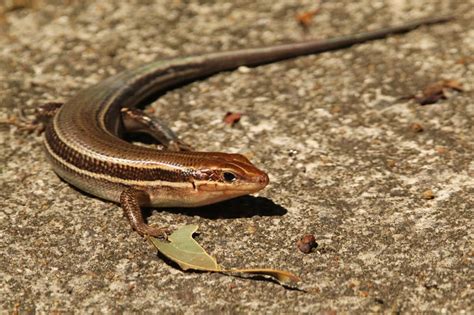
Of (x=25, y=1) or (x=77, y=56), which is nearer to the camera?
(x=77, y=56)

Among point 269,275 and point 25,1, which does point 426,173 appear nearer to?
point 269,275

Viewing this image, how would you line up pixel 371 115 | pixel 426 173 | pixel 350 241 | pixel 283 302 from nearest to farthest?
pixel 283 302 → pixel 350 241 → pixel 426 173 → pixel 371 115

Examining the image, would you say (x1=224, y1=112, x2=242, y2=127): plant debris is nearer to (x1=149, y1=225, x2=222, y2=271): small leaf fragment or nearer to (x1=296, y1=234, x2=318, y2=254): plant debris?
(x1=149, y1=225, x2=222, y2=271): small leaf fragment

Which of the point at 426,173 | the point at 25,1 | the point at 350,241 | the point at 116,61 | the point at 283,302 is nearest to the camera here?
the point at 283,302

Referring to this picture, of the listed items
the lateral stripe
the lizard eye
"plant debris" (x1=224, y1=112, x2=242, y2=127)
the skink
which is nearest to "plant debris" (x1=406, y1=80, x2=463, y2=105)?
the skink

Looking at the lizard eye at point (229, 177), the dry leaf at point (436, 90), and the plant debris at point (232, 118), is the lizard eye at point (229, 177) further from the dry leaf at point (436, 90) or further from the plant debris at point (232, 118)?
the dry leaf at point (436, 90)

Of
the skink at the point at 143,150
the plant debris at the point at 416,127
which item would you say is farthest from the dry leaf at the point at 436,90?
the skink at the point at 143,150

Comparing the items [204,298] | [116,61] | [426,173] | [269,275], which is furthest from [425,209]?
[116,61]

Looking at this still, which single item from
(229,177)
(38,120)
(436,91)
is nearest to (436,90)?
(436,91)
